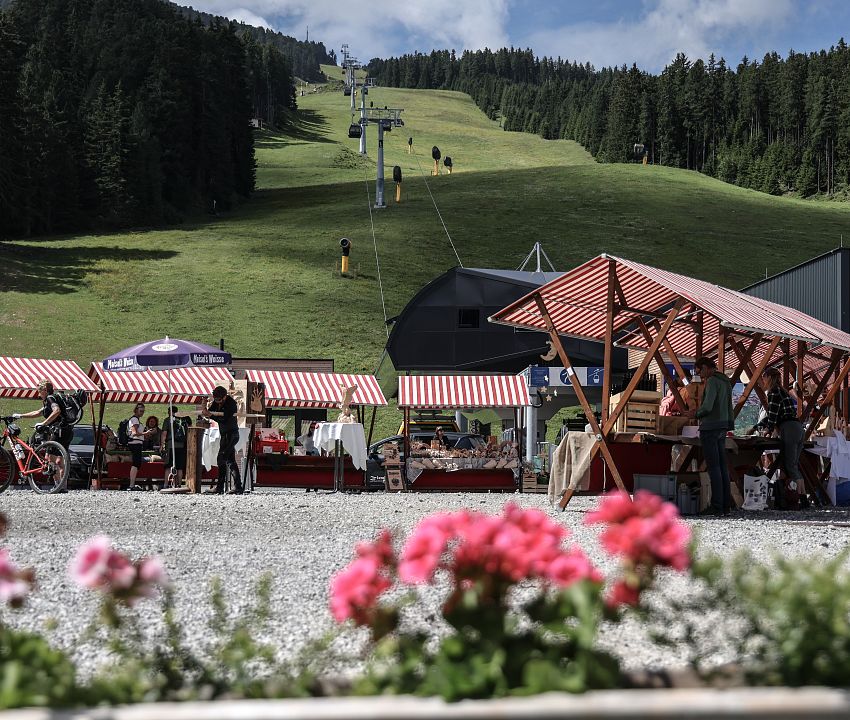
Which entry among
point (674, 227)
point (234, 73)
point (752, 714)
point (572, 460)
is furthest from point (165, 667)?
point (234, 73)

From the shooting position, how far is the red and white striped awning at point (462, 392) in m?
20.4

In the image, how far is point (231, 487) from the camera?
18.2 m

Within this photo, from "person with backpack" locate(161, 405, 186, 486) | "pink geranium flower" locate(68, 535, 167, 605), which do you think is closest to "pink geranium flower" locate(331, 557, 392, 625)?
"pink geranium flower" locate(68, 535, 167, 605)

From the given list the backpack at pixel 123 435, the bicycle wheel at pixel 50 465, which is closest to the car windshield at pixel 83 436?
the backpack at pixel 123 435

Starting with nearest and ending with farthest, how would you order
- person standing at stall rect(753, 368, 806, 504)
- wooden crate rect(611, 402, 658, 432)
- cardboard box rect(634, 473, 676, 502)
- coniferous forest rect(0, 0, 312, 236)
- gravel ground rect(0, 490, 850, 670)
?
1. gravel ground rect(0, 490, 850, 670)
2. cardboard box rect(634, 473, 676, 502)
3. wooden crate rect(611, 402, 658, 432)
4. person standing at stall rect(753, 368, 806, 504)
5. coniferous forest rect(0, 0, 312, 236)

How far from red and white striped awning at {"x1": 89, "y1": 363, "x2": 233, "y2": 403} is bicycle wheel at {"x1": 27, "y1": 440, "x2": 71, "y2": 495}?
13.8ft

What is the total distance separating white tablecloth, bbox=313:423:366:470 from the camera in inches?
738

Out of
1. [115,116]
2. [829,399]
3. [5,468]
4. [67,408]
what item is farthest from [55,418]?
[115,116]

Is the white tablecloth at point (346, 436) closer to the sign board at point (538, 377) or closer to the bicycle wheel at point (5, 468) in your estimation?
the sign board at point (538, 377)

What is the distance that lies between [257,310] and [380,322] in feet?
17.8

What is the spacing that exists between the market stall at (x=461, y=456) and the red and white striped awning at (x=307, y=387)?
1190 millimetres

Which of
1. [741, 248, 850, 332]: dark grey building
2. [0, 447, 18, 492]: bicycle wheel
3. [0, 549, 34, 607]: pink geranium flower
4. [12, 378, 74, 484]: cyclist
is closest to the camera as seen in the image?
[0, 549, 34, 607]: pink geranium flower

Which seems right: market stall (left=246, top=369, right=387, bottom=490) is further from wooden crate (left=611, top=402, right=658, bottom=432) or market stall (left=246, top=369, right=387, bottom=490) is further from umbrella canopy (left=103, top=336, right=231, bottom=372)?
wooden crate (left=611, top=402, right=658, bottom=432)

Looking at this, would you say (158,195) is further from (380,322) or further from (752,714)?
(752,714)
